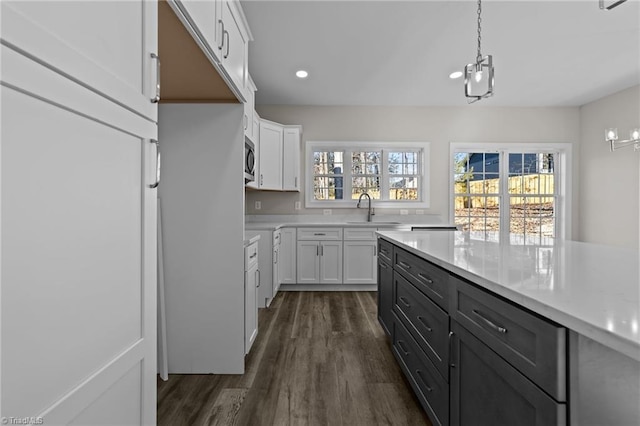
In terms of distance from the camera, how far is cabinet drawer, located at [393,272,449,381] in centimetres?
139

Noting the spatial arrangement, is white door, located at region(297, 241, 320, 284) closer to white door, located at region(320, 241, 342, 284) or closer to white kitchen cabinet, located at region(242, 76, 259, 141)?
white door, located at region(320, 241, 342, 284)

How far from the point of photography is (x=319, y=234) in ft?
14.7

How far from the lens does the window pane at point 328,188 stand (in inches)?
203

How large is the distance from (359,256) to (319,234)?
Result: 62 cm

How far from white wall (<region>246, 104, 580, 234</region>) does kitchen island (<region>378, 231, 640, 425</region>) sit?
11.5 feet

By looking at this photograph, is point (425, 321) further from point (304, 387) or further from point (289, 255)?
point (289, 255)

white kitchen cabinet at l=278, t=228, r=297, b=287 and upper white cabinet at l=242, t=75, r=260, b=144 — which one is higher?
upper white cabinet at l=242, t=75, r=260, b=144

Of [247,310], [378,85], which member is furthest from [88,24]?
[378,85]

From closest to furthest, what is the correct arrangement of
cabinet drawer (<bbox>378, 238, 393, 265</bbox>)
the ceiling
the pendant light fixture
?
the pendant light fixture
cabinet drawer (<bbox>378, 238, 393, 265</bbox>)
the ceiling

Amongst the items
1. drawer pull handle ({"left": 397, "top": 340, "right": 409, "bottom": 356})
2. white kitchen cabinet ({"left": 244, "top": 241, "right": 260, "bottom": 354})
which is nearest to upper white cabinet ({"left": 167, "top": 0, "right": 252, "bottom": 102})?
white kitchen cabinet ({"left": 244, "top": 241, "right": 260, "bottom": 354})

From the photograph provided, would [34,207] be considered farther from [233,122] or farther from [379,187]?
[379,187]

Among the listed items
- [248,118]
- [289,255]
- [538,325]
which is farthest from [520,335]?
[289,255]

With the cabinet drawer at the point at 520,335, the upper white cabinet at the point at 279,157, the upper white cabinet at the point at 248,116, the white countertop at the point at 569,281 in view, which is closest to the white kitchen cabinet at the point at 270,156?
the upper white cabinet at the point at 279,157

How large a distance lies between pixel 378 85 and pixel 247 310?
3.29m
